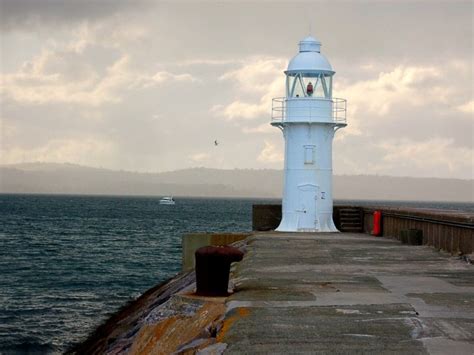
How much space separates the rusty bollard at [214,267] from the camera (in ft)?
33.7

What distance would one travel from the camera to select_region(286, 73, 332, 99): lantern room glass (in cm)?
2695

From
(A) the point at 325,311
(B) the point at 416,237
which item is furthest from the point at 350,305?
(B) the point at 416,237

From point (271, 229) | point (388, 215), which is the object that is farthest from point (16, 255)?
point (388, 215)

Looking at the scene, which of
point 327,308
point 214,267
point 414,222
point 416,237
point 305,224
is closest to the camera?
point 327,308

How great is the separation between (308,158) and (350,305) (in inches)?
654

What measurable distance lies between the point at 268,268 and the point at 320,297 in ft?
11.3

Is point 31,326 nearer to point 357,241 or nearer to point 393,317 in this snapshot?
point 357,241

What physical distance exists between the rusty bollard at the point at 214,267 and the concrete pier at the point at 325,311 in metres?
0.20

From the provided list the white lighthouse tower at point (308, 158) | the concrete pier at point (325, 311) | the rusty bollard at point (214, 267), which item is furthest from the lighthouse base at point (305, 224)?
the rusty bollard at point (214, 267)

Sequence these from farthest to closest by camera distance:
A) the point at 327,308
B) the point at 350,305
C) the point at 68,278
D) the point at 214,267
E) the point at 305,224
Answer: the point at 68,278
the point at 305,224
the point at 214,267
the point at 350,305
the point at 327,308

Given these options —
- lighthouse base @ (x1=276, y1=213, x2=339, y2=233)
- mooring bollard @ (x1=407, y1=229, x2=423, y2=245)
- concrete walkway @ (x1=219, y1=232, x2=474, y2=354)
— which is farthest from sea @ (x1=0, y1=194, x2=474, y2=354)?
mooring bollard @ (x1=407, y1=229, x2=423, y2=245)

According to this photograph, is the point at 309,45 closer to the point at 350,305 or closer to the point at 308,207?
the point at 308,207

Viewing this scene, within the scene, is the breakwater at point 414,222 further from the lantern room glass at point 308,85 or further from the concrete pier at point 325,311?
the lantern room glass at point 308,85

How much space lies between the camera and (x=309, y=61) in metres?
27.0
